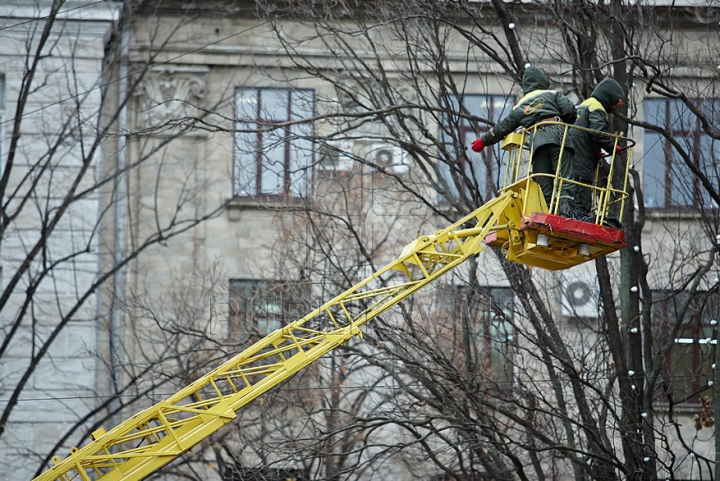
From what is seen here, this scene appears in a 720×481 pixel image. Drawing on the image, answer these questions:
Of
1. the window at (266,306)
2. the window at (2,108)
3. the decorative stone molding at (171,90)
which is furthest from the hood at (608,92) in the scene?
the window at (2,108)

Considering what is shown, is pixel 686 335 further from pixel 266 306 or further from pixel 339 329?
pixel 339 329

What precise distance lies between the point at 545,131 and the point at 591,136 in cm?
69

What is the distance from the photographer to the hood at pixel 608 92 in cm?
1146

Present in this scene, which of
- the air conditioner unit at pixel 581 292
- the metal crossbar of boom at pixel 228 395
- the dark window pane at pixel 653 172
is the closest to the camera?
the metal crossbar of boom at pixel 228 395

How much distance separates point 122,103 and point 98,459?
1117 cm

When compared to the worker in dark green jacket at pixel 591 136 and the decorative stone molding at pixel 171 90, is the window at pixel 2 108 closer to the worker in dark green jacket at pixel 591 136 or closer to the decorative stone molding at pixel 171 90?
the decorative stone molding at pixel 171 90

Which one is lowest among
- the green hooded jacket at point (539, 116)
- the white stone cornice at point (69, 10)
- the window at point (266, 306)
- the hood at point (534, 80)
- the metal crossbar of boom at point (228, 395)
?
the metal crossbar of boom at point (228, 395)

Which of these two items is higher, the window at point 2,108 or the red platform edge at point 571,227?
the window at point 2,108

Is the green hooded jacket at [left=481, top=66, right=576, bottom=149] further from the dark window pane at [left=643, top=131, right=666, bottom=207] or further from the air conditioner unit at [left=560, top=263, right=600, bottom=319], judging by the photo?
the dark window pane at [left=643, top=131, right=666, bottom=207]

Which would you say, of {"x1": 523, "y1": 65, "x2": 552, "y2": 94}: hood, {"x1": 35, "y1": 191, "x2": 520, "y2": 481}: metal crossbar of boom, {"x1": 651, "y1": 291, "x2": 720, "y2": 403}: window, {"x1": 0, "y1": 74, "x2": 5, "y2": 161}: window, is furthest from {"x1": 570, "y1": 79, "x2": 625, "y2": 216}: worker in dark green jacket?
{"x1": 0, "y1": 74, "x2": 5, "y2": 161}: window

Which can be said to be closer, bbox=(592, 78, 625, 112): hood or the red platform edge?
the red platform edge

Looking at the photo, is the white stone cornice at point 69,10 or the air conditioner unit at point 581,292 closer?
the air conditioner unit at point 581,292

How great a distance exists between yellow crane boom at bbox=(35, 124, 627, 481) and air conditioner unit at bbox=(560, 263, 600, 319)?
5311mm

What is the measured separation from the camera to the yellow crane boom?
35.1 feet
